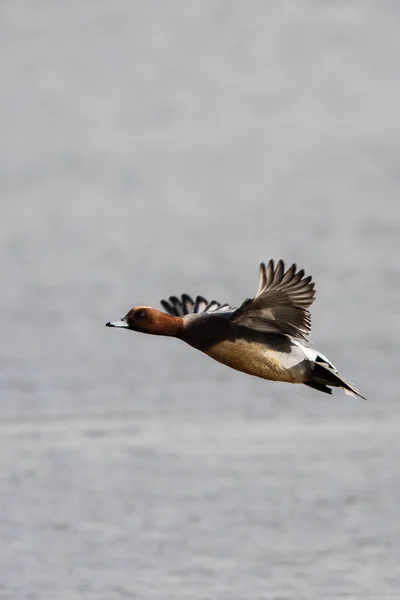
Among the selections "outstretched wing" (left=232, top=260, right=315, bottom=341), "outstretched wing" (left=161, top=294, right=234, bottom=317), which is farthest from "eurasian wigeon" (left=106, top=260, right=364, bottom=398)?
"outstretched wing" (left=161, top=294, right=234, bottom=317)

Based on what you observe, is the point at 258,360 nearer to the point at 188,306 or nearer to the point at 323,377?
the point at 323,377

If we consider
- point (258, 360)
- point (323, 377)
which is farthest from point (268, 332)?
point (323, 377)

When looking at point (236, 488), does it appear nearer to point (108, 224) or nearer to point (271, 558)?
point (271, 558)

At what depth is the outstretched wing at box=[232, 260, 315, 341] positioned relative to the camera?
349 inches

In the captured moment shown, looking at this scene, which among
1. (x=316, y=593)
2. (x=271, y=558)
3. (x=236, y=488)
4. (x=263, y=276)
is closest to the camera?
(x=263, y=276)

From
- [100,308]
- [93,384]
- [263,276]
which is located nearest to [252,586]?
[263,276]

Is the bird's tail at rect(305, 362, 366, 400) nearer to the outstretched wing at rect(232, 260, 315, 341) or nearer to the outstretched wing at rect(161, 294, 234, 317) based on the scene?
the outstretched wing at rect(232, 260, 315, 341)

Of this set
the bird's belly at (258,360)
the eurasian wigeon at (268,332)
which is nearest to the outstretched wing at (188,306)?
the eurasian wigeon at (268,332)

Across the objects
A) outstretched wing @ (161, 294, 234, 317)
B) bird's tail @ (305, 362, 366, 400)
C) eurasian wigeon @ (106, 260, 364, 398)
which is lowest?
bird's tail @ (305, 362, 366, 400)

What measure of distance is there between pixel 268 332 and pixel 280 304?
241mm

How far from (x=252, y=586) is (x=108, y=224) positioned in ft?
28.5

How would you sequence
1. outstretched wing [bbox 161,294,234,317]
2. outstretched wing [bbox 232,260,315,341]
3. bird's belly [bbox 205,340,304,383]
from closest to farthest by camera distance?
outstretched wing [bbox 232,260,315,341] → bird's belly [bbox 205,340,304,383] → outstretched wing [bbox 161,294,234,317]

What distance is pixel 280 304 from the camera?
8.97 metres

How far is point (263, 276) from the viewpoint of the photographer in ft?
29.1
